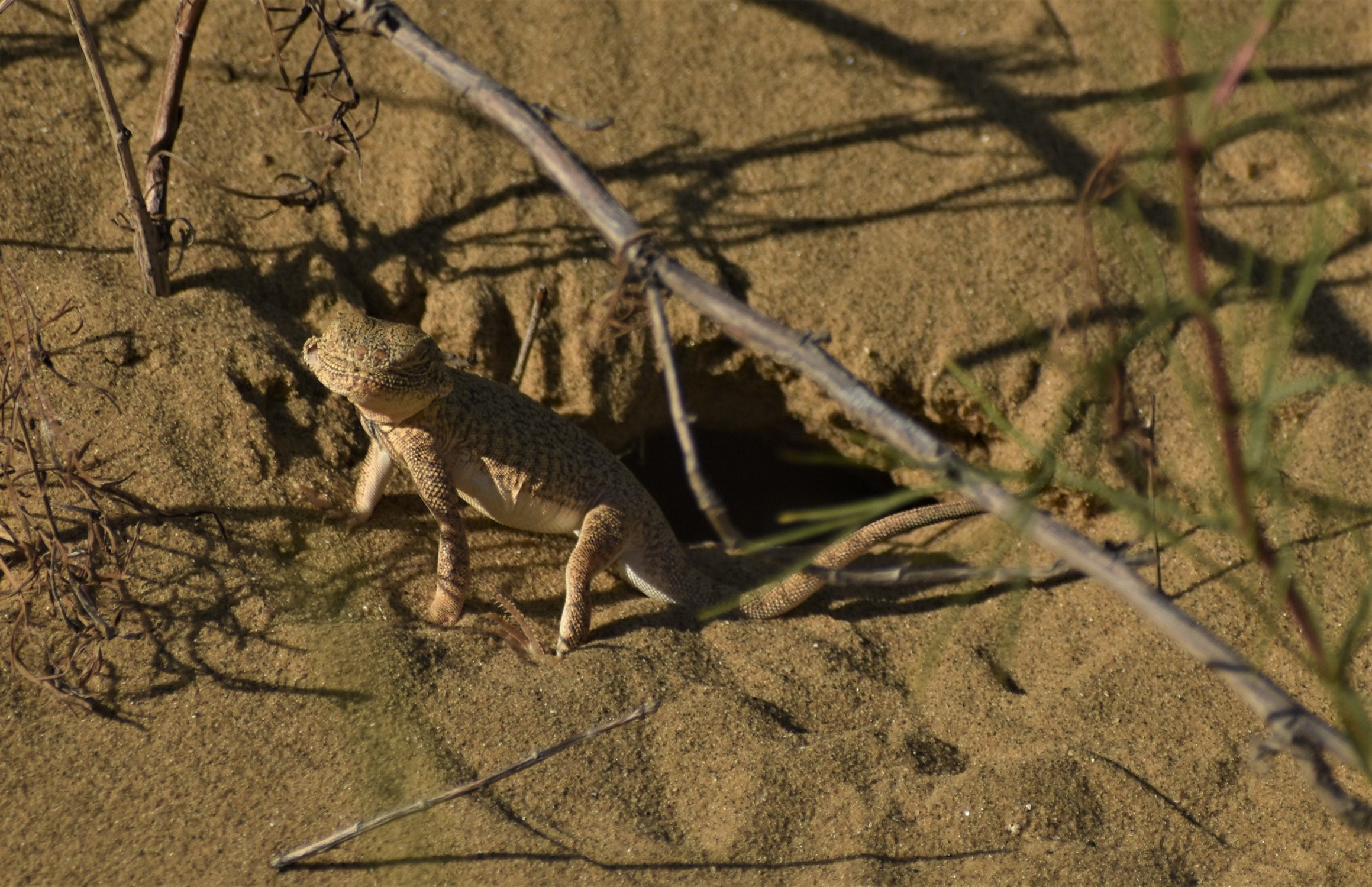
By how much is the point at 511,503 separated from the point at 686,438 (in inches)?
103

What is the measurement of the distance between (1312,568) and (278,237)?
449cm

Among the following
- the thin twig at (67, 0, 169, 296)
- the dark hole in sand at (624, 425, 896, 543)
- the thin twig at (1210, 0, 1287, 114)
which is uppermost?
the thin twig at (1210, 0, 1287, 114)

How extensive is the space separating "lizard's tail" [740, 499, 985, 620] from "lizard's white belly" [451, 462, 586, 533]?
87cm

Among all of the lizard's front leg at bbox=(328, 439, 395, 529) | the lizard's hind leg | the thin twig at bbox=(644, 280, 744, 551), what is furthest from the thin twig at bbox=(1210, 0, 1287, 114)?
the lizard's front leg at bbox=(328, 439, 395, 529)

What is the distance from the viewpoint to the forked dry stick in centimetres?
175

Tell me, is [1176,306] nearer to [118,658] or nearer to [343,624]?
[343,624]

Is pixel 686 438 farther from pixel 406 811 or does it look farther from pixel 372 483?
pixel 372 483

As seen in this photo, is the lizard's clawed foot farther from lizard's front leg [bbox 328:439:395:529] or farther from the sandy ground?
lizard's front leg [bbox 328:439:395:529]

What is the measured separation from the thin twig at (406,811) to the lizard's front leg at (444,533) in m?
1.09

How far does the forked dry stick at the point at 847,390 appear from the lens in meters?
1.75

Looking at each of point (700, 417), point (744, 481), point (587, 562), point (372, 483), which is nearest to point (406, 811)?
point (587, 562)

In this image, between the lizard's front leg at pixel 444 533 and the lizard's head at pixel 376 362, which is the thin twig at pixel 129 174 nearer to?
the lizard's head at pixel 376 362

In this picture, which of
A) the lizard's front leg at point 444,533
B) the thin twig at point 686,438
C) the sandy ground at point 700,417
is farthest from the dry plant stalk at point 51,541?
the thin twig at point 686,438

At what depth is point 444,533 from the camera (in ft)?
13.5
